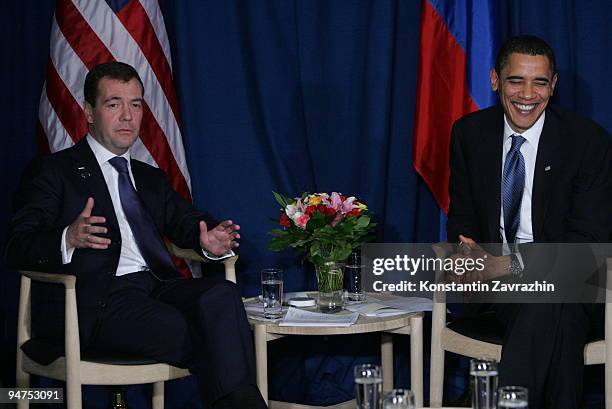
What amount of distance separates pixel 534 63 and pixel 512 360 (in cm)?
112

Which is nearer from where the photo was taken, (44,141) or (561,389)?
(561,389)

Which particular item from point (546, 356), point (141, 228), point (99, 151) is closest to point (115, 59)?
point (99, 151)

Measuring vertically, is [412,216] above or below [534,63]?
below

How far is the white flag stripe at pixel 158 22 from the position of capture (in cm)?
426

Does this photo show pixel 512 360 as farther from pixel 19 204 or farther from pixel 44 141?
pixel 44 141

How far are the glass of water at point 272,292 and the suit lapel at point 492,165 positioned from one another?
2.71 ft

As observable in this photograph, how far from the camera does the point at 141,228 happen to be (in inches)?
146

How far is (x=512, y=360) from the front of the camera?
11.1ft

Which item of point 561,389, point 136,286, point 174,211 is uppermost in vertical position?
point 174,211

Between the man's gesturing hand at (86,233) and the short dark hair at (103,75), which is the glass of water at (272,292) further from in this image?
the short dark hair at (103,75)

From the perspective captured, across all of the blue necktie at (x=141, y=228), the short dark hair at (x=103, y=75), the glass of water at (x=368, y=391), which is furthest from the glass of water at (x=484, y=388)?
the short dark hair at (x=103, y=75)

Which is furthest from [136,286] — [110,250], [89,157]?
[89,157]

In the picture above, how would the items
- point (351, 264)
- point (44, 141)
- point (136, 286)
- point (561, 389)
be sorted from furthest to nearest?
1. point (44, 141)
2. point (351, 264)
3. point (136, 286)
4. point (561, 389)

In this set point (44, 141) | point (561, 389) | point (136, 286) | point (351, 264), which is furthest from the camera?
point (44, 141)
